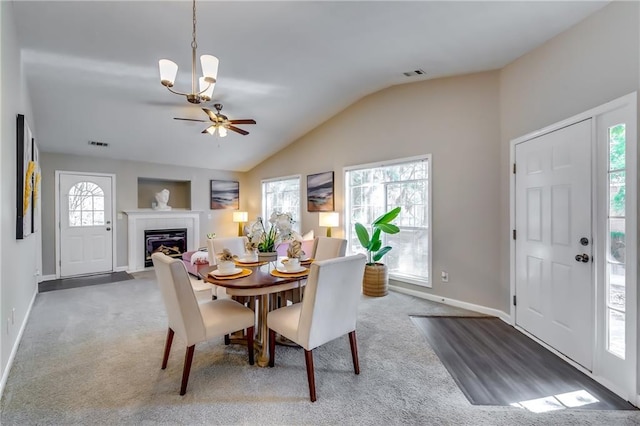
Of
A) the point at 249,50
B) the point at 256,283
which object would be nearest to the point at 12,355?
the point at 256,283

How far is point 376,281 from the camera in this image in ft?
13.4

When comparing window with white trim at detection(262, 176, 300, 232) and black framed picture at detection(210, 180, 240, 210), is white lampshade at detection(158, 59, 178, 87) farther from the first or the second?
black framed picture at detection(210, 180, 240, 210)

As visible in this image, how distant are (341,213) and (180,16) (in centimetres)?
363

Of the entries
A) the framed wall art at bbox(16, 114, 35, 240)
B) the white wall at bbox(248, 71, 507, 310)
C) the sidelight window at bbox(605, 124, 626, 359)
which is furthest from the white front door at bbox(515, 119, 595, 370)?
the framed wall art at bbox(16, 114, 35, 240)

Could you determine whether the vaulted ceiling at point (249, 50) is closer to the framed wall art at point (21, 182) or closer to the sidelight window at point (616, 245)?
the framed wall art at point (21, 182)

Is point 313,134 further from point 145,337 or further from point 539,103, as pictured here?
point 145,337

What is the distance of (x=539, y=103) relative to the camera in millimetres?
2791

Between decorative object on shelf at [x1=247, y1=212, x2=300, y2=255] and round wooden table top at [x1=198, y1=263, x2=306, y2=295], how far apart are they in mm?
408

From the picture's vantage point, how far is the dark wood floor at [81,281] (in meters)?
4.59

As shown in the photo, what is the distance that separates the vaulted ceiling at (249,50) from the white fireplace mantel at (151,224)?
175 centimetres

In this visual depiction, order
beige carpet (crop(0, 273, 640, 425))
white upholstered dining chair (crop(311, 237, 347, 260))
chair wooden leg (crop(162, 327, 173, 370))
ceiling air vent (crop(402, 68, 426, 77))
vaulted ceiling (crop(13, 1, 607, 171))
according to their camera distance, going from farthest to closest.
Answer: ceiling air vent (crop(402, 68, 426, 77))
white upholstered dining chair (crop(311, 237, 347, 260))
vaulted ceiling (crop(13, 1, 607, 171))
chair wooden leg (crop(162, 327, 173, 370))
beige carpet (crop(0, 273, 640, 425))

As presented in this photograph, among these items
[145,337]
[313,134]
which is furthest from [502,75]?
[145,337]

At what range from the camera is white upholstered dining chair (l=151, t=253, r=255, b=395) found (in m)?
1.90

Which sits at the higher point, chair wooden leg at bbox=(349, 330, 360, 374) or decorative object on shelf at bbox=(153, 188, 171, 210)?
decorative object on shelf at bbox=(153, 188, 171, 210)
